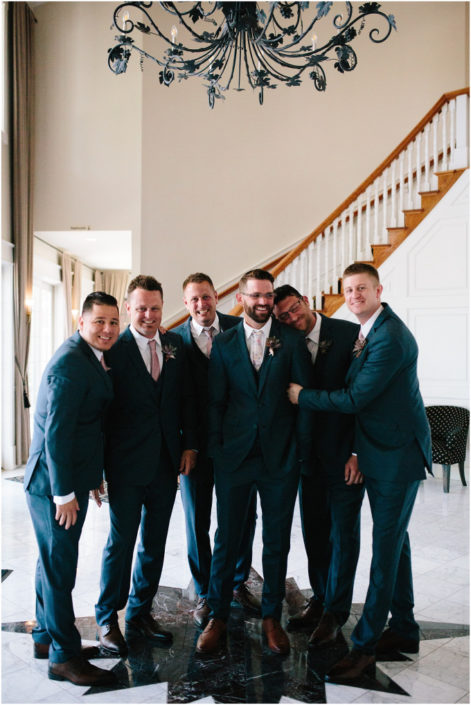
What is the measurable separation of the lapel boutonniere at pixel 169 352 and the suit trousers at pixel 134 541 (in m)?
0.48

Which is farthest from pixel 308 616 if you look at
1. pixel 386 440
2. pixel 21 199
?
pixel 21 199

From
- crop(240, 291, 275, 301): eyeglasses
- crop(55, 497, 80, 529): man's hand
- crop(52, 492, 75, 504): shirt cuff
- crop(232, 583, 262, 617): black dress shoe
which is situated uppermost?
crop(240, 291, 275, 301): eyeglasses

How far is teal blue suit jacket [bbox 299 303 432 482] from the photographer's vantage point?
2.36 m

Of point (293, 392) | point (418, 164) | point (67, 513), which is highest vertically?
point (418, 164)

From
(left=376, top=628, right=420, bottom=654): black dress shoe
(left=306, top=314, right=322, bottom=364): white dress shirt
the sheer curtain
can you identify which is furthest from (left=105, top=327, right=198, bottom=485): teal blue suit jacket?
the sheer curtain

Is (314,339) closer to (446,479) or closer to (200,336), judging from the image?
(200,336)

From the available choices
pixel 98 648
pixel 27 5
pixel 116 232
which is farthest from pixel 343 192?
pixel 98 648

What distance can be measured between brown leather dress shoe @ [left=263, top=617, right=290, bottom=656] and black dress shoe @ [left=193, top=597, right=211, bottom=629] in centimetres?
40

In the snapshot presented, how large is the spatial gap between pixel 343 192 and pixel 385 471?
22.7 ft

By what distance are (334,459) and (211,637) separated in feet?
3.44

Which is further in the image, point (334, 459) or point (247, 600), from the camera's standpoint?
point (247, 600)

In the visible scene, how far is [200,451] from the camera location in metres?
3.04

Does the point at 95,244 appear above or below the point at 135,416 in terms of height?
above

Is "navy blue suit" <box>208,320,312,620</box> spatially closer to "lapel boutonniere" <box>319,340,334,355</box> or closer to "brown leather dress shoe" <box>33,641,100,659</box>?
"lapel boutonniere" <box>319,340,334,355</box>
